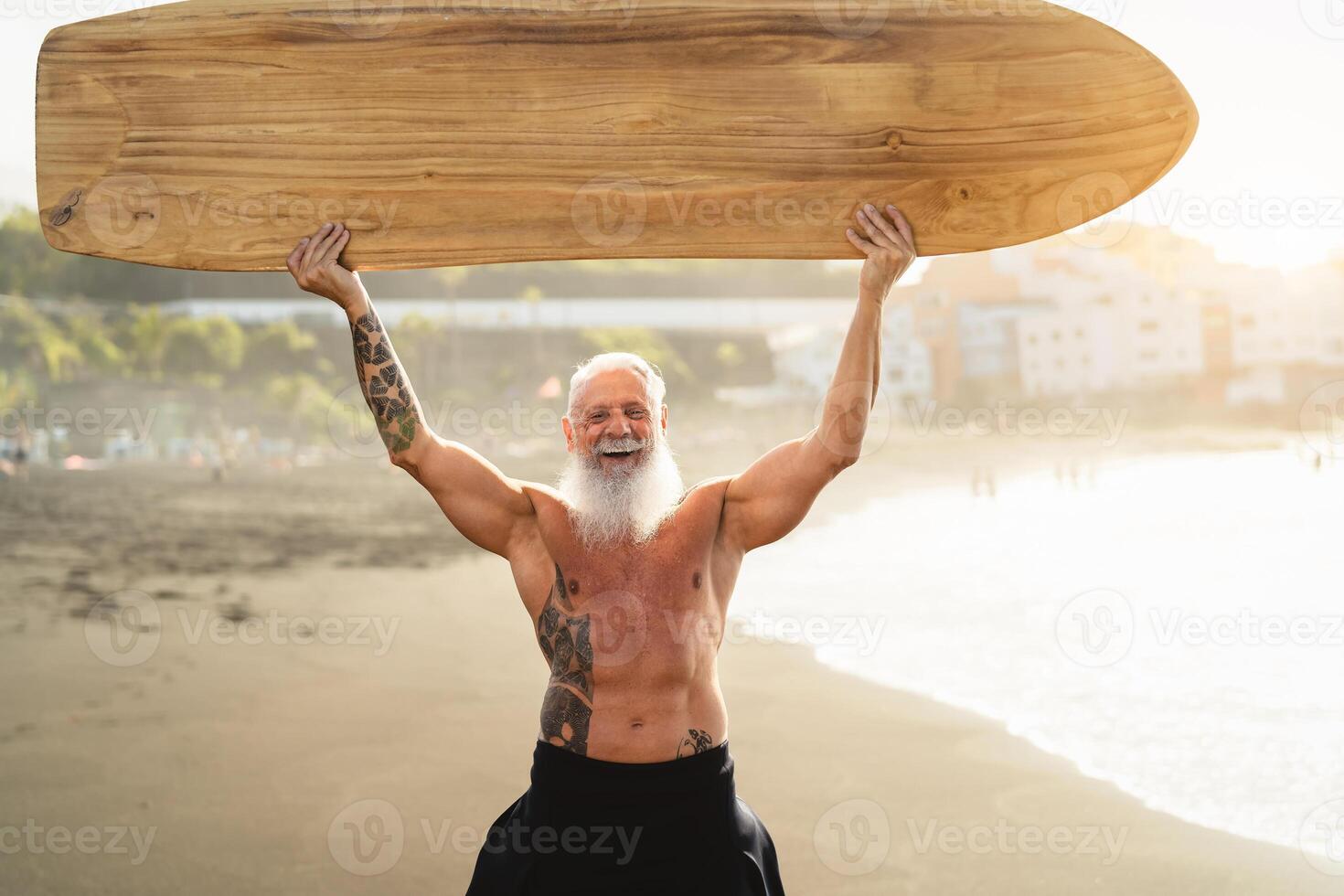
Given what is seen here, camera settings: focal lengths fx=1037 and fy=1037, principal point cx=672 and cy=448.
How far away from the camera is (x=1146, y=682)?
29.9 ft

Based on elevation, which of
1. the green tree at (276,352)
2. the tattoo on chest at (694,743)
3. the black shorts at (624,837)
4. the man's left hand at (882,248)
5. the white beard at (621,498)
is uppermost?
the green tree at (276,352)

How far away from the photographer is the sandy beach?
463 centimetres

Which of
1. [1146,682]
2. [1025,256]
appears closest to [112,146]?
[1146,682]

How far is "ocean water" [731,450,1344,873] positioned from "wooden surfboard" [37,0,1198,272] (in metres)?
4.43

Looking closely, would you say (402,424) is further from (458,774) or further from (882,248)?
(458,774)

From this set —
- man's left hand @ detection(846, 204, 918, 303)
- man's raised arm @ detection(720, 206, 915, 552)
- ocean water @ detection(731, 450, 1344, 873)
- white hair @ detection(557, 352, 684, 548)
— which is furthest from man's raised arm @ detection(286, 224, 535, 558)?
ocean water @ detection(731, 450, 1344, 873)

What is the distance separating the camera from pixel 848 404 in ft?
7.25

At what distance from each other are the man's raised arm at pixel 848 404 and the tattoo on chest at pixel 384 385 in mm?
772

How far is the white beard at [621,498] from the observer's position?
2.39 meters

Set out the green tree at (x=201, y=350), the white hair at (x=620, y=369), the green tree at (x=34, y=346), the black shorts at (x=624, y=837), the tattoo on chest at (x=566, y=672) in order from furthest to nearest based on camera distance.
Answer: the green tree at (x=201, y=350)
the green tree at (x=34, y=346)
the white hair at (x=620, y=369)
the tattoo on chest at (x=566, y=672)
the black shorts at (x=624, y=837)

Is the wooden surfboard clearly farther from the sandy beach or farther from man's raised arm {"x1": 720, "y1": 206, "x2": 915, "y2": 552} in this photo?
the sandy beach

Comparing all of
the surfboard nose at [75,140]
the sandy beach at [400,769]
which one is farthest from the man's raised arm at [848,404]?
the sandy beach at [400,769]

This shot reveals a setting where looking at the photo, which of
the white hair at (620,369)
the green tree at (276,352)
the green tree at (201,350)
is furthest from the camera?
the green tree at (276,352)

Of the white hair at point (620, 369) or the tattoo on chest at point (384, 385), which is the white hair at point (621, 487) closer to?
the white hair at point (620, 369)
